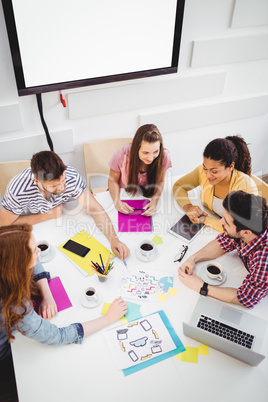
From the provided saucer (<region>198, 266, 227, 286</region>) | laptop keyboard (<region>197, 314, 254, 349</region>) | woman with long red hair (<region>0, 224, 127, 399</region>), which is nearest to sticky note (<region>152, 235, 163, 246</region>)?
saucer (<region>198, 266, 227, 286</region>)

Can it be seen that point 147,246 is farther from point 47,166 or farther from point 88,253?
point 47,166

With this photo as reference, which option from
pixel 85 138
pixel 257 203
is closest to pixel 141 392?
pixel 257 203

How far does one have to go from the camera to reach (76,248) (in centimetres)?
174

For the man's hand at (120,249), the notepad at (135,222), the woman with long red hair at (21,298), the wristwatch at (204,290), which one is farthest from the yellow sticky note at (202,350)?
the notepad at (135,222)

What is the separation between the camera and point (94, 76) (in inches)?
94.9

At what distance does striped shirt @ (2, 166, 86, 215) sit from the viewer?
182 centimetres

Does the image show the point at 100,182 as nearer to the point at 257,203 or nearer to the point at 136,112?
the point at 136,112

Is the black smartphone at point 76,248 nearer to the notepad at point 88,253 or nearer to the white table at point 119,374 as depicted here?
the notepad at point 88,253

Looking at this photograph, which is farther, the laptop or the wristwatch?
the wristwatch

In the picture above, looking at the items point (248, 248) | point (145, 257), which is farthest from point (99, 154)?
point (248, 248)

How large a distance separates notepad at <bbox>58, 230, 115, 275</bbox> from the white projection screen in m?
1.15

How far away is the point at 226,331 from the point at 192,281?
28 centimetres

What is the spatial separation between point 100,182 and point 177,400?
2082mm

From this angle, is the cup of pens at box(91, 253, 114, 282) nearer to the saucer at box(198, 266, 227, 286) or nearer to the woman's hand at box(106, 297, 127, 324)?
the woman's hand at box(106, 297, 127, 324)
